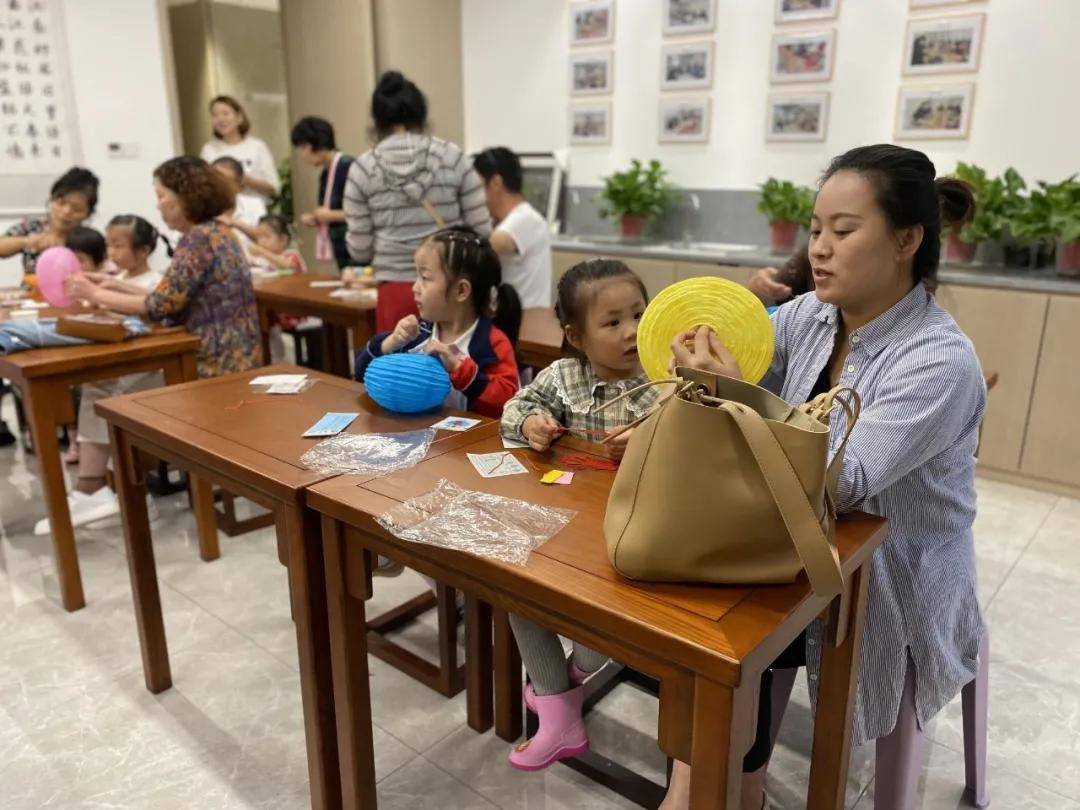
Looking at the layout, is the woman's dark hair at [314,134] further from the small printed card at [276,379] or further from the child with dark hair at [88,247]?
the small printed card at [276,379]

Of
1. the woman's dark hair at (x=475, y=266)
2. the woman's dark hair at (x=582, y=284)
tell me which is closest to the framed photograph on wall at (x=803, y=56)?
the woman's dark hair at (x=475, y=266)

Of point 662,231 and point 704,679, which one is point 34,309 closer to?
point 704,679

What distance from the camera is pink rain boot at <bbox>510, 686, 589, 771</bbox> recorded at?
149cm

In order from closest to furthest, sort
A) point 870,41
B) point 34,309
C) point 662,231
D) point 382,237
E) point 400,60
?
1. point 34,309
2. point 382,237
3. point 870,41
4. point 662,231
5. point 400,60

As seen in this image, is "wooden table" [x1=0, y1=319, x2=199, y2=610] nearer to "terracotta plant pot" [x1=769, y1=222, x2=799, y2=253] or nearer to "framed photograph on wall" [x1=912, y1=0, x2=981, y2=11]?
"terracotta plant pot" [x1=769, y1=222, x2=799, y2=253]

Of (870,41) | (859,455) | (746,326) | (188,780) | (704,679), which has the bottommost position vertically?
(188,780)

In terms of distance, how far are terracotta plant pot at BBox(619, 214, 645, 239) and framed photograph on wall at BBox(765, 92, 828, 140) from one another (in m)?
0.81

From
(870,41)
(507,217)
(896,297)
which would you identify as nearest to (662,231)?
(870,41)

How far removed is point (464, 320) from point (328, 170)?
282 centimetres

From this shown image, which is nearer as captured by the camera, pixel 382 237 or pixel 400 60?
pixel 382 237

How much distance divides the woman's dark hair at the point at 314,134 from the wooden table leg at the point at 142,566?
9.38ft

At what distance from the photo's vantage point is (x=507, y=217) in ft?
10.2

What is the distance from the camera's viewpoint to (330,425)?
63.3 inches

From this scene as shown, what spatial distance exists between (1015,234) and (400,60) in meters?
3.70
